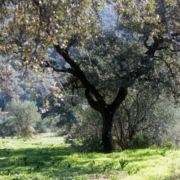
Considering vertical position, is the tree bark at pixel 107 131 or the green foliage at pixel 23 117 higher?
the green foliage at pixel 23 117

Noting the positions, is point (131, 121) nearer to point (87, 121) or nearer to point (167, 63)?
point (87, 121)

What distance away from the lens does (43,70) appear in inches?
264

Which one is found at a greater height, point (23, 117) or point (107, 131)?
point (23, 117)

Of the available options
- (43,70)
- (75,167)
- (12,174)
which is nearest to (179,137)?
(75,167)

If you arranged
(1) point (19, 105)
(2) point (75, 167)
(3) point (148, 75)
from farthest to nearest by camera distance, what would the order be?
(1) point (19, 105), (3) point (148, 75), (2) point (75, 167)

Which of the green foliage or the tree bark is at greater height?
the green foliage

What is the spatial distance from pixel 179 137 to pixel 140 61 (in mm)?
6940

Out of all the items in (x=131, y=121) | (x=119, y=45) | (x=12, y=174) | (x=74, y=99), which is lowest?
(x=12, y=174)

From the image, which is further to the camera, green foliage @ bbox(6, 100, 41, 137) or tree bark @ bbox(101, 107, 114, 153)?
green foliage @ bbox(6, 100, 41, 137)

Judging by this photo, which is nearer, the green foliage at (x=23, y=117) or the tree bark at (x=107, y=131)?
the tree bark at (x=107, y=131)

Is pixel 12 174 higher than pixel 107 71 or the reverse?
the reverse

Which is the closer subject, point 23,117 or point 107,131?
point 107,131

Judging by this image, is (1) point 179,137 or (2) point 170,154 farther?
(1) point 179,137

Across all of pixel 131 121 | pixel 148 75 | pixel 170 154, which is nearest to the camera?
pixel 170 154
